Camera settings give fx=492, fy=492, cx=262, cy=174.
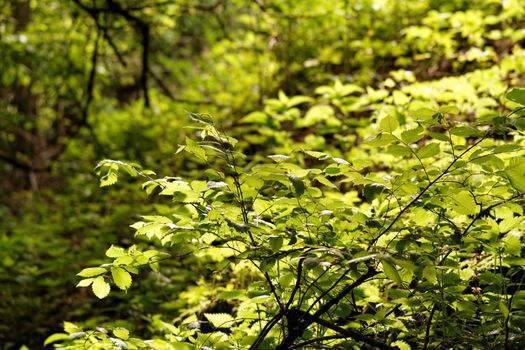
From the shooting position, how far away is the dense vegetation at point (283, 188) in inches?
53.9

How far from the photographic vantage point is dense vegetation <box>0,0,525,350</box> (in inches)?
53.9

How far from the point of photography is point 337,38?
6.34 meters

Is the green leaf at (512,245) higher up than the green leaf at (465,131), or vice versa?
the green leaf at (465,131)

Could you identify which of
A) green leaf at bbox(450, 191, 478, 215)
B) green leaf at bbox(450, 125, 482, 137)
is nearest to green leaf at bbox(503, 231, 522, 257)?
green leaf at bbox(450, 191, 478, 215)

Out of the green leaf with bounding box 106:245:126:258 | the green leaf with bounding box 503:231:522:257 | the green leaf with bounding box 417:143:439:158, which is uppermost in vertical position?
the green leaf with bounding box 417:143:439:158

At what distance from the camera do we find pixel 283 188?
1552mm

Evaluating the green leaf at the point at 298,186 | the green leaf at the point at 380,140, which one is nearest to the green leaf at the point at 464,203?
the green leaf at the point at 380,140

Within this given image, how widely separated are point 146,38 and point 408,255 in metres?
3.82

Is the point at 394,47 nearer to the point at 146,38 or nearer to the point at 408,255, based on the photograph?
the point at 146,38

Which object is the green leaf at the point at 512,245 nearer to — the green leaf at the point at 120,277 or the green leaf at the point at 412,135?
the green leaf at the point at 412,135

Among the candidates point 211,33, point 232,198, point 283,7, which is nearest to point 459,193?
point 232,198

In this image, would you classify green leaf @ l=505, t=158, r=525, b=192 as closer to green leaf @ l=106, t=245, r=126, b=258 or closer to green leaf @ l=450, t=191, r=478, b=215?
green leaf @ l=450, t=191, r=478, b=215

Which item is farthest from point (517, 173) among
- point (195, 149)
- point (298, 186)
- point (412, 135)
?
point (195, 149)

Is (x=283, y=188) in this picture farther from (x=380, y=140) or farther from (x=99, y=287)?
(x=99, y=287)
